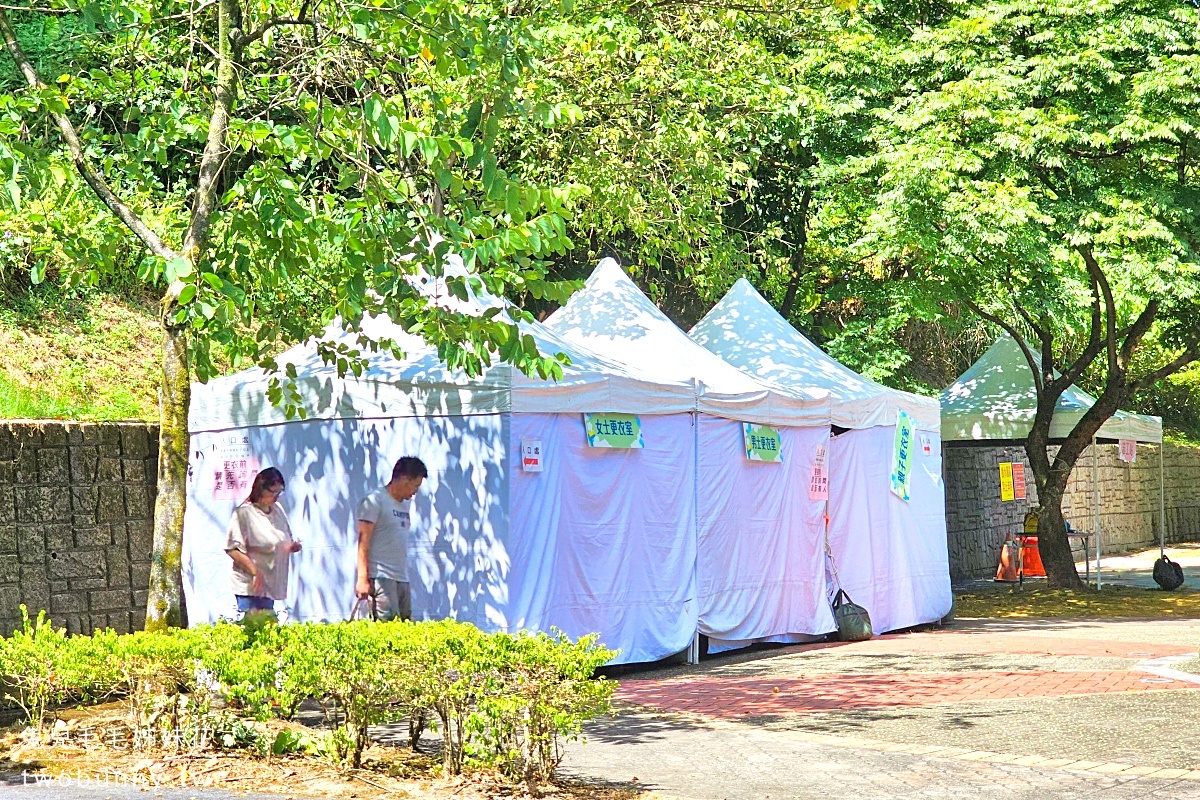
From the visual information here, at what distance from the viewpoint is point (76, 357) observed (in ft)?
50.3

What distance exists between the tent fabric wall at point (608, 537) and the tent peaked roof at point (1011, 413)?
358 inches

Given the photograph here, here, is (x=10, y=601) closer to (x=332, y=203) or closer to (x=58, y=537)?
(x=58, y=537)

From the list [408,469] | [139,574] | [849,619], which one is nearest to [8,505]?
[139,574]

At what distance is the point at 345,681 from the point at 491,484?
346 centimetres

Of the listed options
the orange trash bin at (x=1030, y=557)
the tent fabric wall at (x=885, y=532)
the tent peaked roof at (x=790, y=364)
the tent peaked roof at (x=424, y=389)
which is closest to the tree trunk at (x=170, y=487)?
the tent peaked roof at (x=424, y=389)

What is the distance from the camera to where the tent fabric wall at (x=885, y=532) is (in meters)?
13.3

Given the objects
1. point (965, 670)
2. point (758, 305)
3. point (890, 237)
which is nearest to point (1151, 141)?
point (890, 237)

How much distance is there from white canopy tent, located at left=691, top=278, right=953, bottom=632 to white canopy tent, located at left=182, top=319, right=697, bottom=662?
2208 mm

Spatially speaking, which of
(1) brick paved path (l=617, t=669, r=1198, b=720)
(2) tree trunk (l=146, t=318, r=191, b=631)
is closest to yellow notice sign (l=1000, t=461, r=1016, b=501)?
(1) brick paved path (l=617, t=669, r=1198, b=720)

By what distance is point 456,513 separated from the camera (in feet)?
33.9

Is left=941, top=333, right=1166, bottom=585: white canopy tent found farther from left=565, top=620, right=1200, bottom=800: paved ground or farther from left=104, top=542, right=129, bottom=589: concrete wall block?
left=104, top=542, right=129, bottom=589: concrete wall block

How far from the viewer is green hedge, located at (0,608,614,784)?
6.48m

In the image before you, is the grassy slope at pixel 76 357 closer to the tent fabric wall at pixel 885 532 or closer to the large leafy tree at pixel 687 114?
the large leafy tree at pixel 687 114

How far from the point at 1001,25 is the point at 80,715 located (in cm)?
1226
